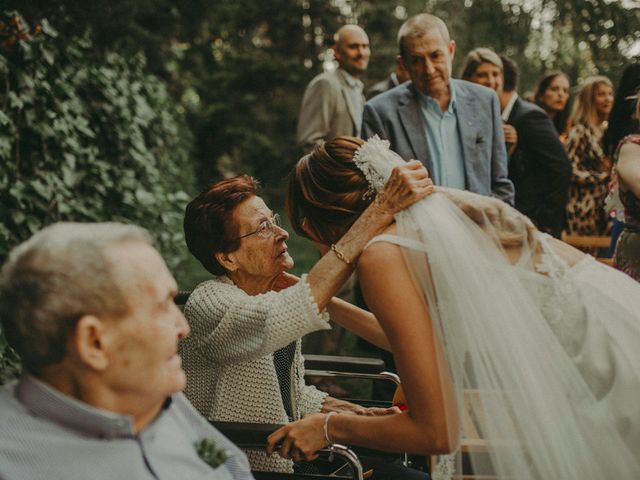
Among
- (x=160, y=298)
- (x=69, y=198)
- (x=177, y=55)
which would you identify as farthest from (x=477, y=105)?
(x=177, y=55)

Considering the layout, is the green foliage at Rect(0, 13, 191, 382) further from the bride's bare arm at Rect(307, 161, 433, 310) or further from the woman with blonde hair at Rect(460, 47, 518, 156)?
the woman with blonde hair at Rect(460, 47, 518, 156)

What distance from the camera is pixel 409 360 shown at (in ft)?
5.97

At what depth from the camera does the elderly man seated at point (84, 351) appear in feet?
4.34

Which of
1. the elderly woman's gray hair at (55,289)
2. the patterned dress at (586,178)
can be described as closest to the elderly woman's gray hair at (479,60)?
the patterned dress at (586,178)

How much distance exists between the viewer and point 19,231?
11.8ft

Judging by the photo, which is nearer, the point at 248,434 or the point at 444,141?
the point at 248,434

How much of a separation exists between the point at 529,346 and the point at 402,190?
0.52 m

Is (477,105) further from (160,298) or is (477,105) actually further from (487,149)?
(160,298)

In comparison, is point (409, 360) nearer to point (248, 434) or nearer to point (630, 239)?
point (248, 434)

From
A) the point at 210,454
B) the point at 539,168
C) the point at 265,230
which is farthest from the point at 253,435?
the point at 539,168

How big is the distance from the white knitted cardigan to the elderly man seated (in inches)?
22.2

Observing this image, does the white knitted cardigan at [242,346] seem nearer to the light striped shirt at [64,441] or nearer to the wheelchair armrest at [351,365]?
the wheelchair armrest at [351,365]

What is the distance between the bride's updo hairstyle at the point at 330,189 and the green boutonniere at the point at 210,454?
79cm

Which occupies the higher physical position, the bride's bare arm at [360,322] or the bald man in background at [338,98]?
the bald man in background at [338,98]
